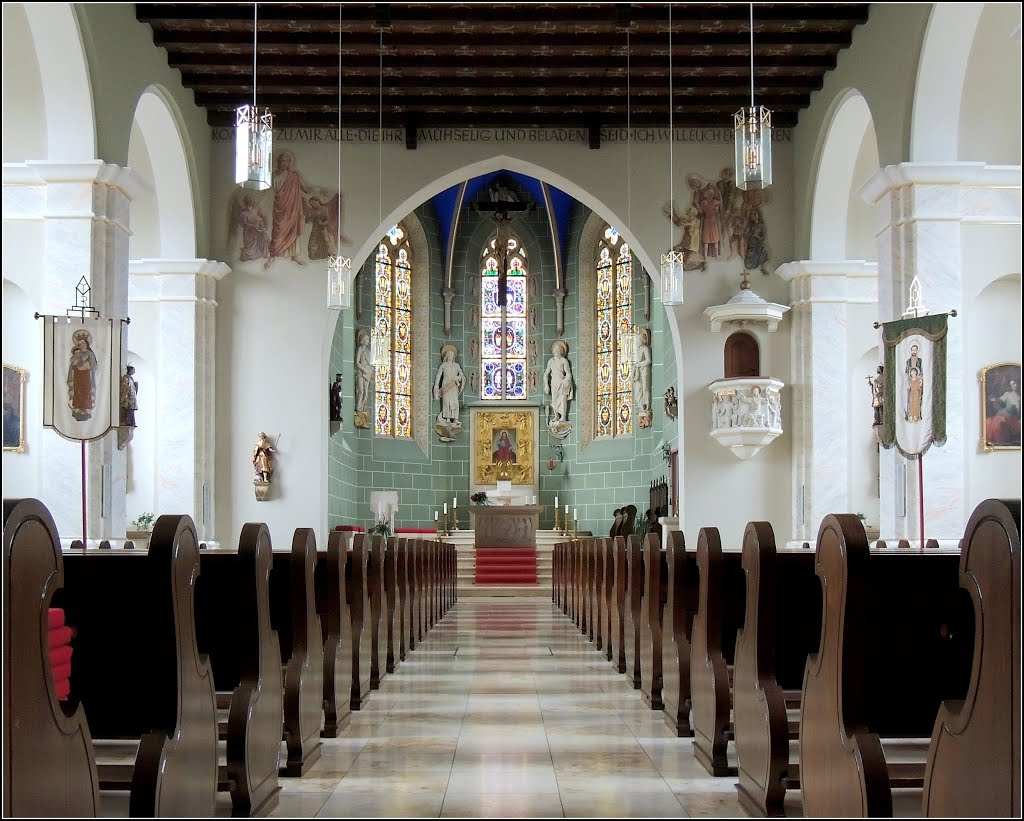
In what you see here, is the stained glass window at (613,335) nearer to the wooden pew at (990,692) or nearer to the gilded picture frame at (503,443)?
the gilded picture frame at (503,443)

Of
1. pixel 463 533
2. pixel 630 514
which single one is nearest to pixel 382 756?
pixel 630 514

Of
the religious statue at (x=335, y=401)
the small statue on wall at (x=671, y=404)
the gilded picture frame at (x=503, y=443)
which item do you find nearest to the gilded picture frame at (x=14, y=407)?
the religious statue at (x=335, y=401)

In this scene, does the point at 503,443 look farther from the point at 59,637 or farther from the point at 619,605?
the point at 59,637

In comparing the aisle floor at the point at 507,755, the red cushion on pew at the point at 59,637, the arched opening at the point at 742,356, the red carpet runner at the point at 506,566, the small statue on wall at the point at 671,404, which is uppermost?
the arched opening at the point at 742,356

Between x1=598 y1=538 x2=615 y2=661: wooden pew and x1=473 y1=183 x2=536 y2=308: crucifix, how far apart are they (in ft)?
36.7

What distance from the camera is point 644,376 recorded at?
20516 millimetres

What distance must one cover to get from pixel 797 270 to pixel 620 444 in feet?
25.6

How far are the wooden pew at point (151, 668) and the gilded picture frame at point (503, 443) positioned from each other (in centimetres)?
1927

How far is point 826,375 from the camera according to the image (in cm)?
1455

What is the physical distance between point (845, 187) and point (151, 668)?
1267cm

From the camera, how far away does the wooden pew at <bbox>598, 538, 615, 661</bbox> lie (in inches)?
340

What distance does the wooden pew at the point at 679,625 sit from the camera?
5.32 meters

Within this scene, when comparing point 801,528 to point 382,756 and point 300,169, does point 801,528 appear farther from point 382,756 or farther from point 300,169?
point 382,756

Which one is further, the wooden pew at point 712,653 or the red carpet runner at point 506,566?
the red carpet runner at point 506,566
